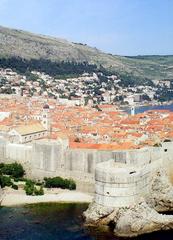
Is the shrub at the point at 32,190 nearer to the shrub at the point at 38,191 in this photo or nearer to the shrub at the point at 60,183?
the shrub at the point at 38,191

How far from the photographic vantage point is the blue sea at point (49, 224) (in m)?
30.3

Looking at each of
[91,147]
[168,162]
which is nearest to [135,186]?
[168,162]

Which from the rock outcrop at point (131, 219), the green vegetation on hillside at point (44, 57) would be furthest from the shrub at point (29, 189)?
the green vegetation on hillside at point (44, 57)

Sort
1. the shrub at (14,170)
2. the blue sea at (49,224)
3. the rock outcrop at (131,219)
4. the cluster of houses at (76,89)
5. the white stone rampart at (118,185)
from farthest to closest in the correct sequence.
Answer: the cluster of houses at (76,89)
the shrub at (14,170)
the white stone rampart at (118,185)
the rock outcrop at (131,219)
the blue sea at (49,224)

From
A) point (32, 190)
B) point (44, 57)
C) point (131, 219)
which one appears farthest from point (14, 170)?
point (44, 57)

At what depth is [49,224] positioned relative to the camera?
3231 centimetres

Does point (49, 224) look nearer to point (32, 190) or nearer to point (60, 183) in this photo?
point (32, 190)

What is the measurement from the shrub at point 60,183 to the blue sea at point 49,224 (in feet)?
7.76

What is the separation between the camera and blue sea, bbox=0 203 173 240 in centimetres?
3030

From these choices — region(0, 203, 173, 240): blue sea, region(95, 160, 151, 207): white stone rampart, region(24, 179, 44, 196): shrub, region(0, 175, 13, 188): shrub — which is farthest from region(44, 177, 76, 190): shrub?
region(95, 160, 151, 207): white stone rampart

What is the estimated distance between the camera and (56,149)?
3944 centimetres

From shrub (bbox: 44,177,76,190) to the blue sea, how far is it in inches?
93.1

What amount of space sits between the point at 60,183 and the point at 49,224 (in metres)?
6.27

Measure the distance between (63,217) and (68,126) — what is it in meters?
28.4
